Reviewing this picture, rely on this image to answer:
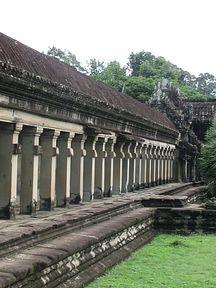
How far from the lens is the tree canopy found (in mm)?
52500

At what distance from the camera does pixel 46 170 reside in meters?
13.7

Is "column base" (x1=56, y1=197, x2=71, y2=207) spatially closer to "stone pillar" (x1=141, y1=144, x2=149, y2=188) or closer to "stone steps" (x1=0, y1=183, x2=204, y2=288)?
"stone steps" (x1=0, y1=183, x2=204, y2=288)

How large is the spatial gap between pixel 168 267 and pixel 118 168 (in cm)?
1156

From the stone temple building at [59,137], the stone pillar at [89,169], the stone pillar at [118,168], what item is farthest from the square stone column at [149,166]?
the stone pillar at [89,169]

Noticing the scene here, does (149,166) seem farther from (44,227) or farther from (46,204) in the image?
(44,227)

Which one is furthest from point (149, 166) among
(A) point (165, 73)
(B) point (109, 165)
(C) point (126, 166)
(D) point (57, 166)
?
(A) point (165, 73)

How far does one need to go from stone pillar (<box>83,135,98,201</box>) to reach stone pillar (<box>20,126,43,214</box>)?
4278 mm

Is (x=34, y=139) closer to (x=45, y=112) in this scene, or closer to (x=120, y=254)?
(x=45, y=112)

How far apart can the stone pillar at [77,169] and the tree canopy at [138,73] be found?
2864 centimetres

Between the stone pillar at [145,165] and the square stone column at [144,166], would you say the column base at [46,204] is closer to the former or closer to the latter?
the square stone column at [144,166]

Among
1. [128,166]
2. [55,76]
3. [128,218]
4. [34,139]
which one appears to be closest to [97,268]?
[128,218]

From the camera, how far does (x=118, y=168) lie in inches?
804

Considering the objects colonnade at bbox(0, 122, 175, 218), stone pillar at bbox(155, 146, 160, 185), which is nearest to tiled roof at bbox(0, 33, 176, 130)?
colonnade at bbox(0, 122, 175, 218)

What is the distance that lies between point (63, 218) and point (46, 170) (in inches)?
169
